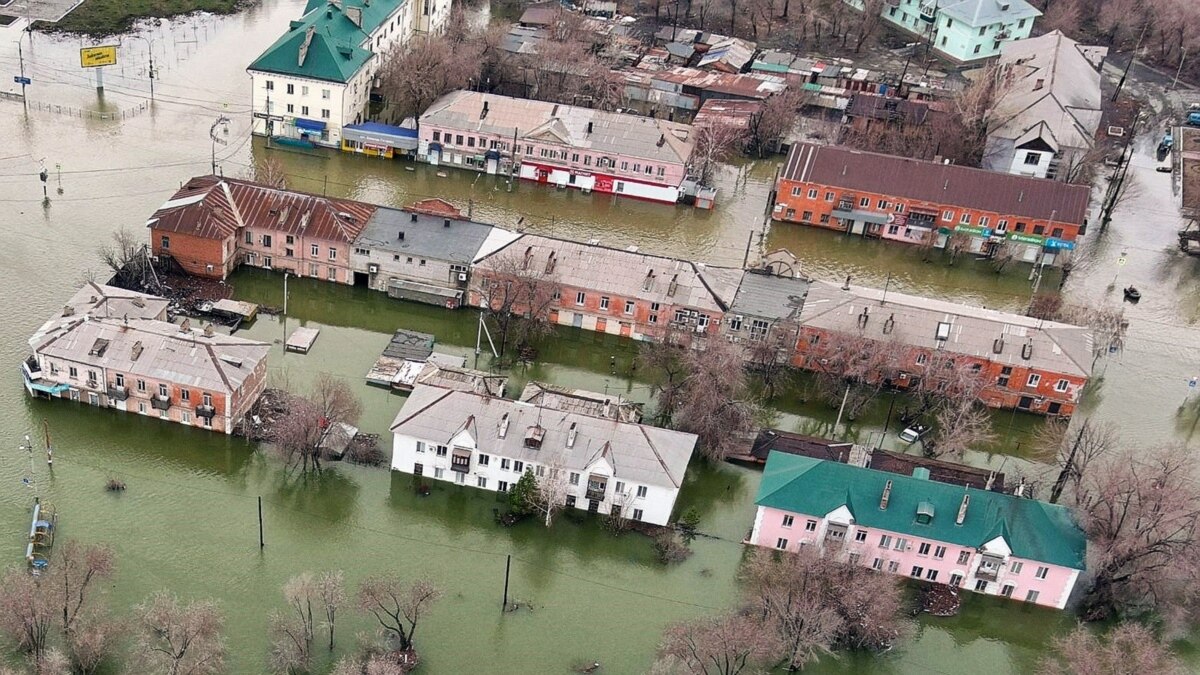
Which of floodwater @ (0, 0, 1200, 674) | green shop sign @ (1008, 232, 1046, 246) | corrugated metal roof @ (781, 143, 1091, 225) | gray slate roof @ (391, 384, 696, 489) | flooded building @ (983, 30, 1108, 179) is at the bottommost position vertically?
floodwater @ (0, 0, 1200, 674)

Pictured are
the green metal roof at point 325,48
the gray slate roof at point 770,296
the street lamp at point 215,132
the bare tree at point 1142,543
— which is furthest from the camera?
the green metal roof at point 325,48

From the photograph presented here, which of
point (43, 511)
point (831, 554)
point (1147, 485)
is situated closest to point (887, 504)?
point (831, 554)

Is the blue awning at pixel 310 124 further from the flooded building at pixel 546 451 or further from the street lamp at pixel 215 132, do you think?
the flooded building at pixel 546 451

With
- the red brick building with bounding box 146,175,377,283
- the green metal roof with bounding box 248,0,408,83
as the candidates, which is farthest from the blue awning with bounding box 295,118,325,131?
the red brick building with bounding box 146,175,377,283

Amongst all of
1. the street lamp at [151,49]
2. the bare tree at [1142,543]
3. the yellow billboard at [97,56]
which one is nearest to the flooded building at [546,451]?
the bare tree at [1142,543]

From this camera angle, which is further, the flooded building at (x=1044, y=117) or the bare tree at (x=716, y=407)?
the flooded building at (x=1044, y=117)

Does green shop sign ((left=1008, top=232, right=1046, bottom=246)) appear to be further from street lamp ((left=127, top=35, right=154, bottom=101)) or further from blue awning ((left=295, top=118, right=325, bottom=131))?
street lamp ((left=127, top=35, right=154, bottom=101))
